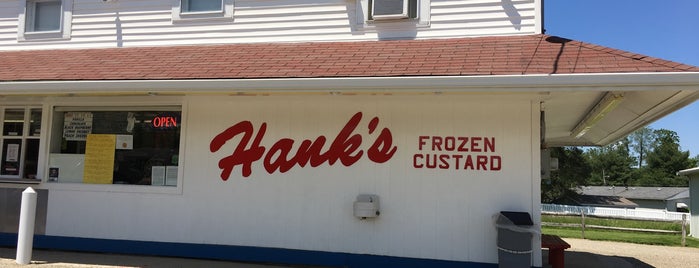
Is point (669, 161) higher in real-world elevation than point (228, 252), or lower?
higher

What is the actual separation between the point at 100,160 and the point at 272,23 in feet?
11.4

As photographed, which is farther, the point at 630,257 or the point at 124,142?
the point at 630,257

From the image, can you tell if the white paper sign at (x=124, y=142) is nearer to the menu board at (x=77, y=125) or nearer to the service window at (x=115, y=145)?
the service window at (x=115, y=145)

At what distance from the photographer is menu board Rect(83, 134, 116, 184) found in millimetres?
8789

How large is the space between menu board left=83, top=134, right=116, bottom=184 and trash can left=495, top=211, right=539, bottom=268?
5.89m

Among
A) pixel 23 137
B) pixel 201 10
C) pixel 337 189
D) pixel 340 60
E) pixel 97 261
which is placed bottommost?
pixel 97 261

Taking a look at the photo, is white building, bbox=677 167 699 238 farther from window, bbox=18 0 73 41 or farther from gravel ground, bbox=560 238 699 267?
window, bbox=18 0 73 41

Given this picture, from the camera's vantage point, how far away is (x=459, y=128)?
760 cm

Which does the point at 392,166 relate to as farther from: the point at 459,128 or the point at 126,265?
the point at 126,265

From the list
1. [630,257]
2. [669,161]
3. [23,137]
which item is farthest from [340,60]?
[669,161]

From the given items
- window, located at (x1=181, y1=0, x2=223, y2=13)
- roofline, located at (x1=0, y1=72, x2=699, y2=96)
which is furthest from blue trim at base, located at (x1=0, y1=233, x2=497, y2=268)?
window, located at (x1=181, y1=0, x2=223, y2=13)

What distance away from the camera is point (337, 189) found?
26.1ft

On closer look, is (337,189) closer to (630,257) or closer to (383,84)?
(383,84)

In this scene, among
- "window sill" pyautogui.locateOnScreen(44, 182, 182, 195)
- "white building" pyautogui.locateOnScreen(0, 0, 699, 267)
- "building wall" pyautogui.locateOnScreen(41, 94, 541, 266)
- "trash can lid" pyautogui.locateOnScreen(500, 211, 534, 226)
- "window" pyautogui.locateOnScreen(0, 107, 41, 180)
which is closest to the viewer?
"trash can lid" pyautogui.locateOnScreen(500, 211, 534, 226)
